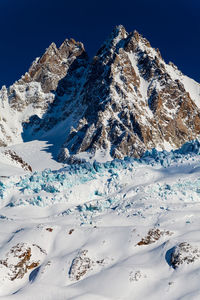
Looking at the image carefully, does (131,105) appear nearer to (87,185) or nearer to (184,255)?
(87,185)

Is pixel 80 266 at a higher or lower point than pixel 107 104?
lower

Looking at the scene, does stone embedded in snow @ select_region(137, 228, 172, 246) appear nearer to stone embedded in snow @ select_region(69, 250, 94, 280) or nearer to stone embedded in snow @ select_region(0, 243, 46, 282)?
stone embedded in snow @ select_region(69, 250, 94, 280)

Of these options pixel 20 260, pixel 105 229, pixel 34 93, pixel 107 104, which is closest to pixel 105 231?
pixel 105 229

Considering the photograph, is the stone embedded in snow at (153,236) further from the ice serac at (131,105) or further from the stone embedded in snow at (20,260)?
the ice serac at (131,105)

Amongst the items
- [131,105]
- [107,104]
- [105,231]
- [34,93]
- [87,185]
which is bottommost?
[105,231]

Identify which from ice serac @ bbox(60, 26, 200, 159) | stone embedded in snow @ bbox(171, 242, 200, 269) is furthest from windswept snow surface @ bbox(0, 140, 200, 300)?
ice serac @ bbox(60, 26, 200, 159)

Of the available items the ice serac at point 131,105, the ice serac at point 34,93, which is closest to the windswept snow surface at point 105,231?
the ice serac at point 131,105

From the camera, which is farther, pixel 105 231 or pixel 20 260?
pixel 105 231
